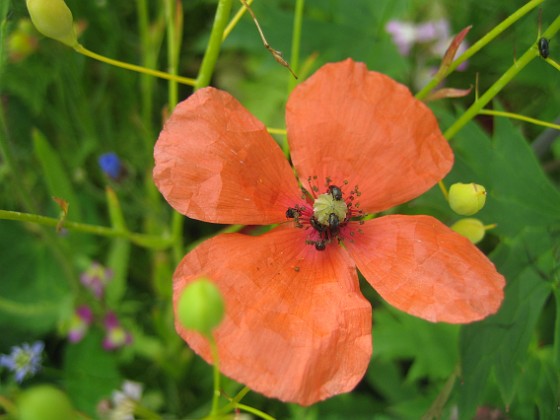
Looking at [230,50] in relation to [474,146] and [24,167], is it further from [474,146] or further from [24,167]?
[474,146]

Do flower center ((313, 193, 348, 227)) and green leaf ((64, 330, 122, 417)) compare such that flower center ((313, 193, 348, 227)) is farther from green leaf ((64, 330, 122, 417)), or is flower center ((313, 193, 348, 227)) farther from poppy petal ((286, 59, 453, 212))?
green leaf ((64, 330, 122, 417))

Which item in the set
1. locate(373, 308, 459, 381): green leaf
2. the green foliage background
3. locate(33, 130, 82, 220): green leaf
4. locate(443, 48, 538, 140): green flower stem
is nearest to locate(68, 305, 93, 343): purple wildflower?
the green foliage background

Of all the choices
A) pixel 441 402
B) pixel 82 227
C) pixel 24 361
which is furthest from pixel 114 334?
pixel 441 402

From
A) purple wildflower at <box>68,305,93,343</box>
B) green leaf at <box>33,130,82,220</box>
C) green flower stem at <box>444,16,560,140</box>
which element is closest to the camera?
green flower stem at <box>444,16,560,140</box>

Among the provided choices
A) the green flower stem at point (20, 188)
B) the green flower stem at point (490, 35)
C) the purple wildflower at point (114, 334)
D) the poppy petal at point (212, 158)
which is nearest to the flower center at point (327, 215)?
the poppy petal at point (212, 158)

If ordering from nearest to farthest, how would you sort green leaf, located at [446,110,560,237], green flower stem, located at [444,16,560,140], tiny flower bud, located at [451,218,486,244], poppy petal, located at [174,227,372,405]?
1. poppy petal, located at [174,227,372,405]
2. green flower stem, located at [444,16,560,140]
3. tiny flower bud, located at [451,218,486,244]
4. green leaf, located at [446,110,560,237]

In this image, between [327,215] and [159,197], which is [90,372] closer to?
[159,197]
